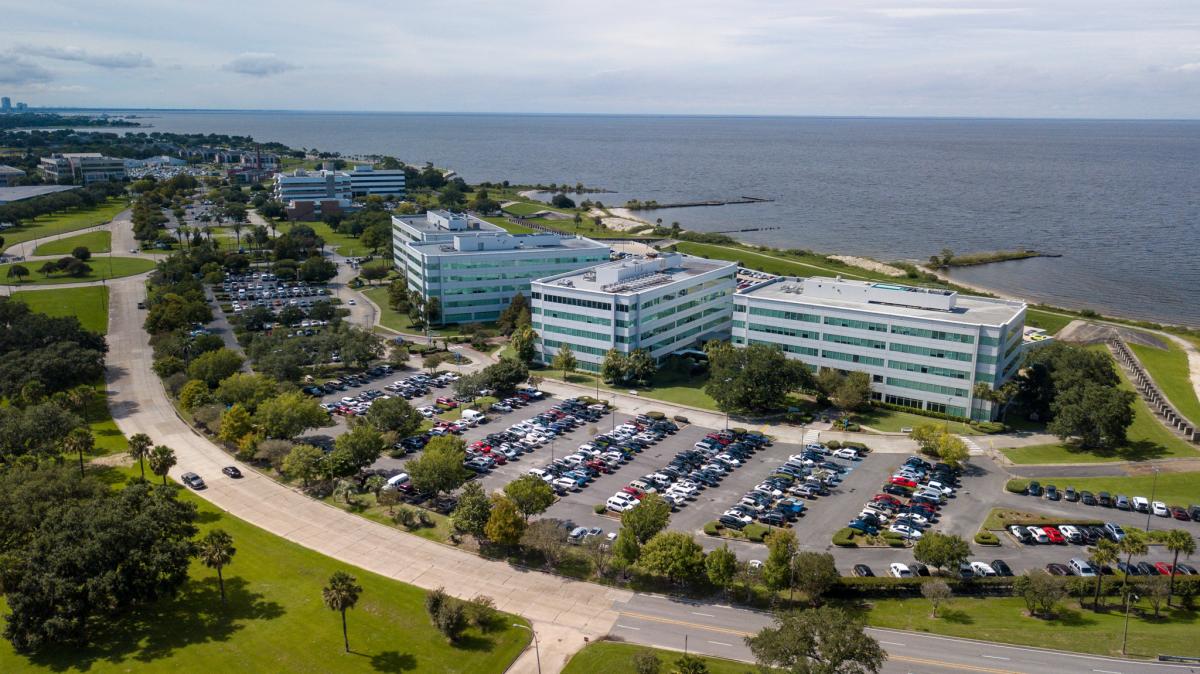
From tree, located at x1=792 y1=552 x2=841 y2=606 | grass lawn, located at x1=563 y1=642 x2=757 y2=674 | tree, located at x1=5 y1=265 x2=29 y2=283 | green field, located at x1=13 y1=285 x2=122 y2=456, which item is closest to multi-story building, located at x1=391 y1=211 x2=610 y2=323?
green field, located at x1=13 y1=285 x2=122 y2=456

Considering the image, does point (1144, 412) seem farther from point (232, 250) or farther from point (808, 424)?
point (232, 250)

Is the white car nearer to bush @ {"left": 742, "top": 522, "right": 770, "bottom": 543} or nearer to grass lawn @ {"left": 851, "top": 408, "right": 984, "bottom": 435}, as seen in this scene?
bush @ {"left": 742, "top": 522, "right": 770, "bottom": 543}

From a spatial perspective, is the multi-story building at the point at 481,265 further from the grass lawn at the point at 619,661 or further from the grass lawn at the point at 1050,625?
the grass lawn at the point at 1050,625

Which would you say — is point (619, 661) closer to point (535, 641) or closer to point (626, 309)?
point (535, 641)

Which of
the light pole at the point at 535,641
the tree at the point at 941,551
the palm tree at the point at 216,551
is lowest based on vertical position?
the light pole at the point at 535,641

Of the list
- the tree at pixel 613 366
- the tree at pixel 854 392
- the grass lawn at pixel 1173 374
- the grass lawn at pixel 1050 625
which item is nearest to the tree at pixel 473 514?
the grass lawn at pixel 1050 625

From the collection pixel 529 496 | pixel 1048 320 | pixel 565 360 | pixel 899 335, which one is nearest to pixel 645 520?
A: pixel 529 496
